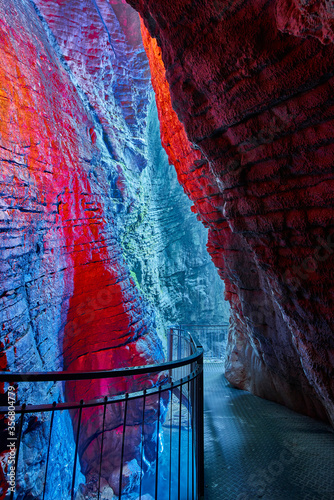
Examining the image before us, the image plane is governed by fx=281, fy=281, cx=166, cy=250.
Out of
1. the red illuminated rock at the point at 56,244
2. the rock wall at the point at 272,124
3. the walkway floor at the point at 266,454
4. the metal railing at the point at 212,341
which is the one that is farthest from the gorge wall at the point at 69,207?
the metal railing at the point at 212,341

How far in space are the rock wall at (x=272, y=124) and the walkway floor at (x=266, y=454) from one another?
629 mm

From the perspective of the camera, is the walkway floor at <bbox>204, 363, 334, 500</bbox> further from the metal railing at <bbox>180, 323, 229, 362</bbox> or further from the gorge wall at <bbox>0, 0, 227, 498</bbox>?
the metal railing at <bbox>180, 323, 229, 362</bbox>

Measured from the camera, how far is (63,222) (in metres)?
8.72

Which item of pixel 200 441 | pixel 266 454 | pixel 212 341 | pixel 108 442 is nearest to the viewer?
pixel 200 441

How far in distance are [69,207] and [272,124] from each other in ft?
25.4

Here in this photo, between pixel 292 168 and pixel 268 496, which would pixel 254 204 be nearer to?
pixel 292 168

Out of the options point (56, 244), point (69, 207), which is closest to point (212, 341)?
point (69, 207)

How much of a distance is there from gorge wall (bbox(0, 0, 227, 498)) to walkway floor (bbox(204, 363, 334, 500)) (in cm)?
354

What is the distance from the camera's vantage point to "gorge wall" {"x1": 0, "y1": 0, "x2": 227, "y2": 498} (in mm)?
6359

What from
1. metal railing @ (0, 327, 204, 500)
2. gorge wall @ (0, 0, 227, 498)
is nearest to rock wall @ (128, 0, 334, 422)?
metal railing @ (0, 327, 204, 500)

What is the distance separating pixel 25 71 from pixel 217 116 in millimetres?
7715

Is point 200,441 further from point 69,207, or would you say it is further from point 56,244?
point 69,207

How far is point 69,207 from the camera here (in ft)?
29.6

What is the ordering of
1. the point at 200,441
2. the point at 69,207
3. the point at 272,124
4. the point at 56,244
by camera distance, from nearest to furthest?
the point at 272,124 < the point at 200,441 < the point at 56,244 < the point at 69,207
